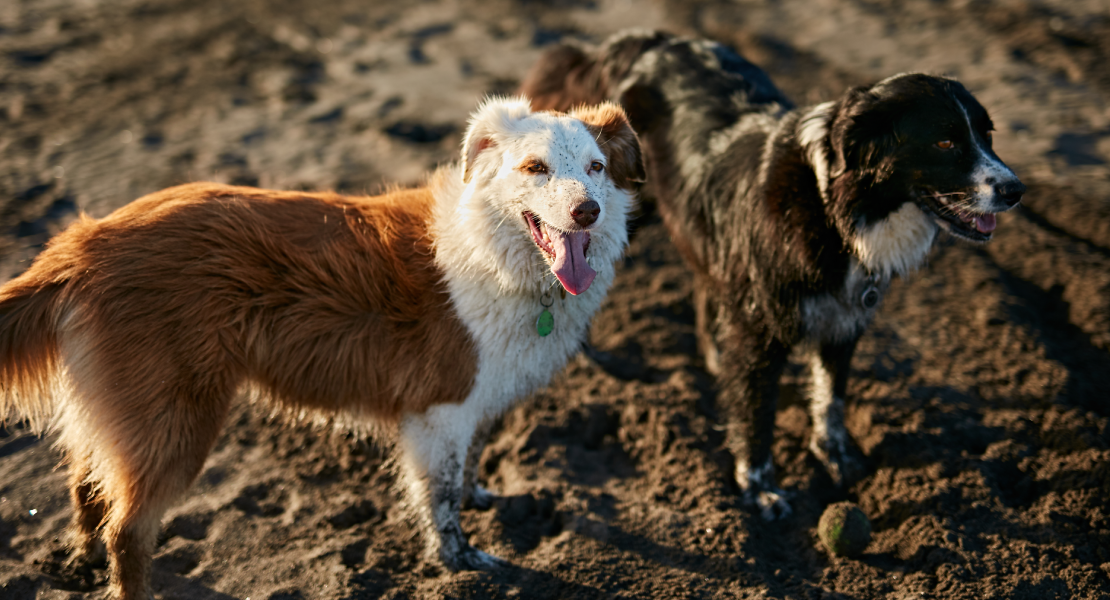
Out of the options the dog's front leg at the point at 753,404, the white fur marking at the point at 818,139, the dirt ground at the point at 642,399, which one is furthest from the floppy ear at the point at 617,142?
the dirt ground at the point at 642,399

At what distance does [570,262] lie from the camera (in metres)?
2.84

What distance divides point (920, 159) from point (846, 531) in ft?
5.45

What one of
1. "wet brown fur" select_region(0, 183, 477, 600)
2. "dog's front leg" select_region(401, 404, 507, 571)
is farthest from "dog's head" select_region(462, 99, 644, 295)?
"dog's front leg" select_region(401, 404, 507, 571)

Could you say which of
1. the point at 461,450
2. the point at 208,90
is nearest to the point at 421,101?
the point at 208,90

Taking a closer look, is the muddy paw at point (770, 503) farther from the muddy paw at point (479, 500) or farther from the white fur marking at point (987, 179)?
the white fur marking at point (987, 179)

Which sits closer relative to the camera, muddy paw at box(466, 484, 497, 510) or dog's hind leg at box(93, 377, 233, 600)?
dog's hind leg at box(93, 377, 233, 600)

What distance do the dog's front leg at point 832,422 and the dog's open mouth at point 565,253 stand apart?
5.16 feet

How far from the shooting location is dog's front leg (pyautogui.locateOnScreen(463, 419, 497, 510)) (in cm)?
357

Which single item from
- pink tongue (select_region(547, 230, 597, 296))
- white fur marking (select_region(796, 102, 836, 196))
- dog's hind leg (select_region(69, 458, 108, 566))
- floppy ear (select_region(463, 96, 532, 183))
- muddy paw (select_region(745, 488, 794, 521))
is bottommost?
muddy paw (select_region(745, 488, 794, 521))

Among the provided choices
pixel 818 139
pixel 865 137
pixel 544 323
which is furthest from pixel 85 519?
pixel 865 137

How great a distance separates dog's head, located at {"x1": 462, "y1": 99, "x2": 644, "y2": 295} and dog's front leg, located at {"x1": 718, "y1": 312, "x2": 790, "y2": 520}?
895 millimetres

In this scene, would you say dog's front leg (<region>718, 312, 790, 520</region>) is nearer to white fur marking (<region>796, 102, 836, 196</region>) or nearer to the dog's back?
white fur marking (<region>796, 102, 836, 196</region>)

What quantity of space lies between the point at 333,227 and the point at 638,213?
1.37 metres

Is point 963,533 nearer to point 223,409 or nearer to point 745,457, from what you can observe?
point 745,457
